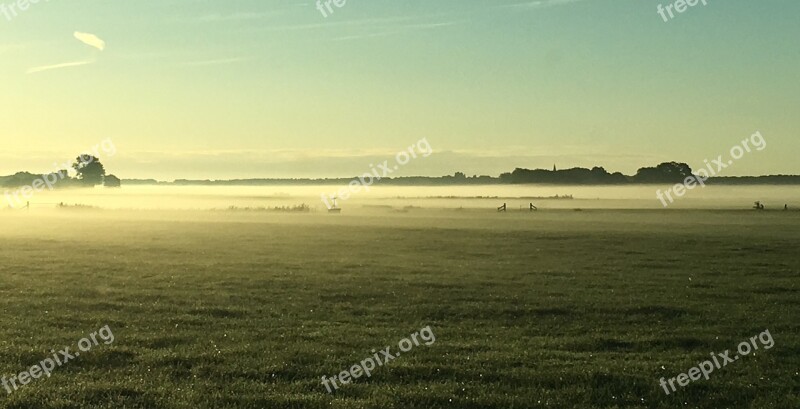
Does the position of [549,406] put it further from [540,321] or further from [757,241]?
[757,241]

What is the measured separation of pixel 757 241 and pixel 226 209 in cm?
10200

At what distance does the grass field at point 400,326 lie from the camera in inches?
491

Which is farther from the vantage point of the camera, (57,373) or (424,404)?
(57,373)

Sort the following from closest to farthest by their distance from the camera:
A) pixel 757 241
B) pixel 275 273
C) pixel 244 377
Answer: pixel 244 377 < pixel 275 273 < pixel 757 241

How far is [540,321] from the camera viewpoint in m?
19.9

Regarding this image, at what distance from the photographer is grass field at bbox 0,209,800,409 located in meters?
12.5

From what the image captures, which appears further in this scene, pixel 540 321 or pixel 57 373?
pixel 540 321

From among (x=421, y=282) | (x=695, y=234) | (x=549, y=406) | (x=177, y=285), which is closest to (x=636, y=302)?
(x=421, y=282)

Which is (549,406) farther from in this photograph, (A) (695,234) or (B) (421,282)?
(A) (695,234)

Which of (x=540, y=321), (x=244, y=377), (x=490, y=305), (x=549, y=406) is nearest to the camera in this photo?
(x=549, y=406)

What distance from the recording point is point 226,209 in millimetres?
133875

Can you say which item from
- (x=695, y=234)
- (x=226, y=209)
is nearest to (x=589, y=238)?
(x=695, y=234)

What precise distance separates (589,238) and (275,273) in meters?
29.5

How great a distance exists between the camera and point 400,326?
62.7ft
